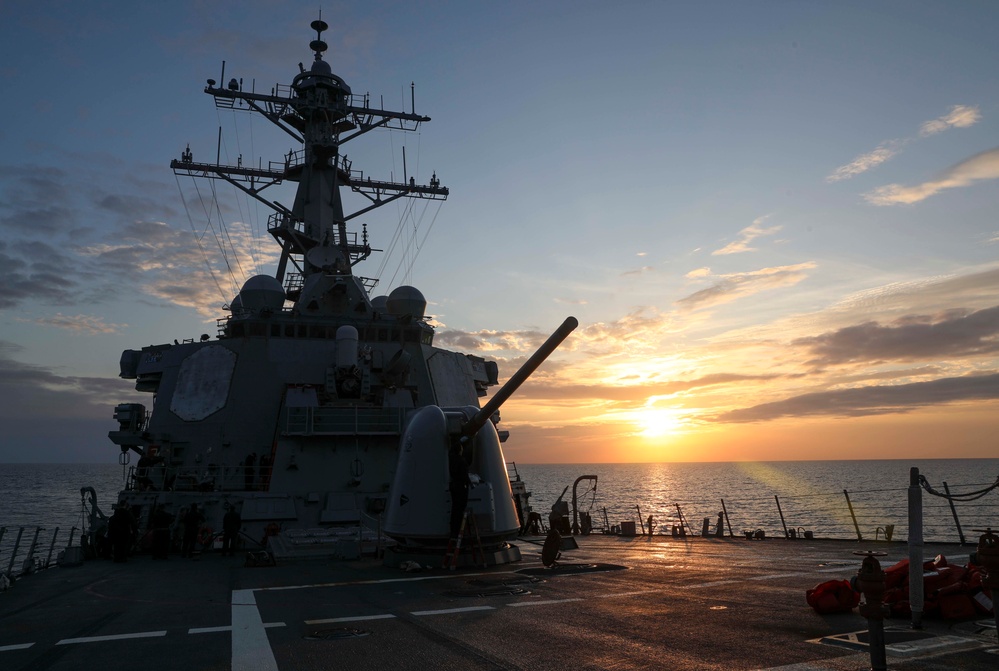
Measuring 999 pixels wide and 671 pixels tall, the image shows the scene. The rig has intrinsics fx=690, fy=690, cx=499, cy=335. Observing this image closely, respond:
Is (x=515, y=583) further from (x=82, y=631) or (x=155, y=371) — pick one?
(x=155, y=371)

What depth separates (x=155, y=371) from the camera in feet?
68.3

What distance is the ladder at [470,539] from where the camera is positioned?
427 inches

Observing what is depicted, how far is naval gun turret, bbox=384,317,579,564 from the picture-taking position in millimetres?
11078

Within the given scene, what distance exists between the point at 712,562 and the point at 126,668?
8743 mm

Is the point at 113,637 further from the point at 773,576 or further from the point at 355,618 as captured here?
the point at 773,576

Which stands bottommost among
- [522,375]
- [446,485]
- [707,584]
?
[707,584]

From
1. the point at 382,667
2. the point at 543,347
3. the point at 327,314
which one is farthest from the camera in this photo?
the point at 327,314

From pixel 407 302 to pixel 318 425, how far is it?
6764 millimetres

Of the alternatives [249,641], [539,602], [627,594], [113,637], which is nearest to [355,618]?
[249,641]

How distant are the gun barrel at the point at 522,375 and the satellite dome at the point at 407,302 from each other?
1161cm

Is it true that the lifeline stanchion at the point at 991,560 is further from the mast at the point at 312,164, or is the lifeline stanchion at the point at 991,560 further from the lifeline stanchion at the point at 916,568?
Answer: the mast at the point at 312,164

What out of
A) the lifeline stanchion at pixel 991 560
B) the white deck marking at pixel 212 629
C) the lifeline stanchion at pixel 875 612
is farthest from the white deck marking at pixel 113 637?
the lifeline stanchion at pixel 991 560

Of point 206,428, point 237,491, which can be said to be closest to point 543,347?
point 237,491

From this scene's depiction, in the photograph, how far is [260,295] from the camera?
2075cm
